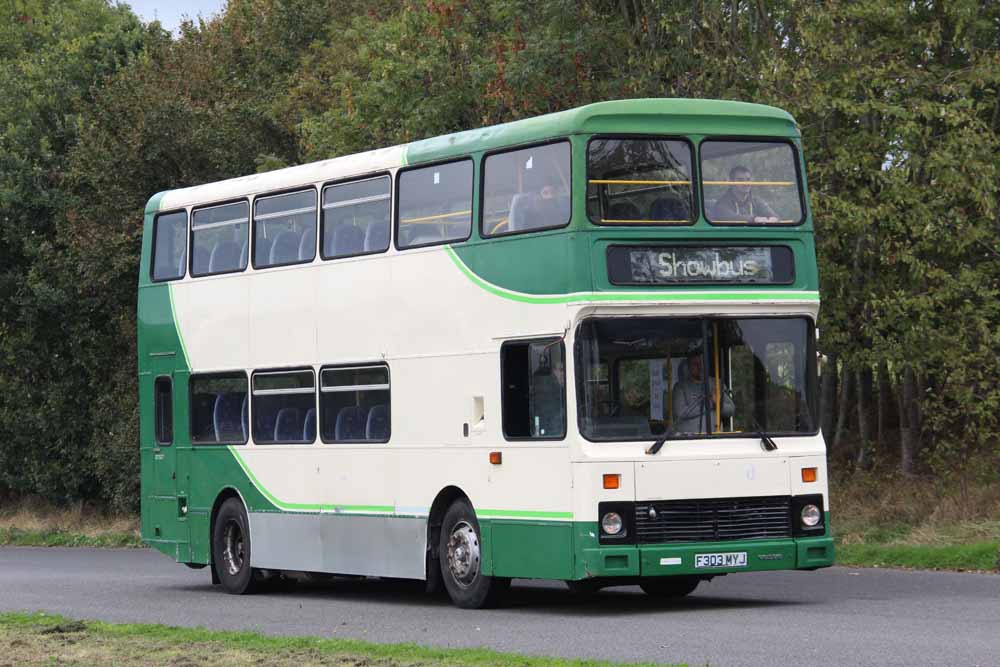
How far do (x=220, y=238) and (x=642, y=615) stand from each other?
7.94 m

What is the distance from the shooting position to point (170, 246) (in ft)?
74.9

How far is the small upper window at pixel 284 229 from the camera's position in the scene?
66.3 feet

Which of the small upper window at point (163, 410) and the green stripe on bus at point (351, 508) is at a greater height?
the small upper window at point (163, 410)

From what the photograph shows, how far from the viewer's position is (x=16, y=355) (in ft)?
130

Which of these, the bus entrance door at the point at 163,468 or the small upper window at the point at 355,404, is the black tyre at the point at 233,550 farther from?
the small upper window at the point at 355,404

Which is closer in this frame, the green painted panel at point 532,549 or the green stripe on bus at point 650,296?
the green stripe on bus at point 650,296

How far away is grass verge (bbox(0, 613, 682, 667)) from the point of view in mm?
12625

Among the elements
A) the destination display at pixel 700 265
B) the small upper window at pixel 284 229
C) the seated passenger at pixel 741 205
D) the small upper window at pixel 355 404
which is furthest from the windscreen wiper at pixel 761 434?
the small upper window at pixel 284 229

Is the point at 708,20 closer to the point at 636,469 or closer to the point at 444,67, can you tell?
the point at 444,67

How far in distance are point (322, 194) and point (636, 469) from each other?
18.3 feet

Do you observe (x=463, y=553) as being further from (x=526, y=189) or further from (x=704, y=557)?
(x=526, y=189)

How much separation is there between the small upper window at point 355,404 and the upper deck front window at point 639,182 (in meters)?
3.65

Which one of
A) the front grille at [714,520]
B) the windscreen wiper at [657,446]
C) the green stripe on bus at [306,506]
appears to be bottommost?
the front grille at [714,520]

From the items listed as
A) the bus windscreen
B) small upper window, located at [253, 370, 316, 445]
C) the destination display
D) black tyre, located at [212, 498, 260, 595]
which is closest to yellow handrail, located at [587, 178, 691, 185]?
the destination display
